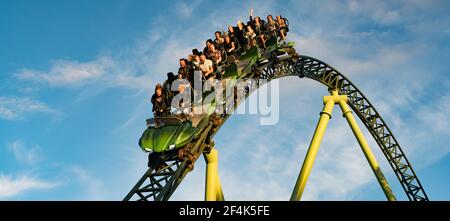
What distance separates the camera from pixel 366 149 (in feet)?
38.5

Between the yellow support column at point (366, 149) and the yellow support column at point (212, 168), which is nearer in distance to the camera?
the yellow support column at point (212, 168)

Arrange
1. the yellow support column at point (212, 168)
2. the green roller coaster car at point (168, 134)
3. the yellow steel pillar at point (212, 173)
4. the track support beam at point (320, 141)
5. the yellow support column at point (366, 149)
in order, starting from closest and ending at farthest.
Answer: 1. the green roller coaster car at point (168, 134)
2. the yellow steel pillar at point (212, 173)
3. the yellow support column at point (212, 168)
4. the track support beam at point (320, 141)
5. the yellow support column at point (366, 149)

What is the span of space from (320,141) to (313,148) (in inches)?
11.7

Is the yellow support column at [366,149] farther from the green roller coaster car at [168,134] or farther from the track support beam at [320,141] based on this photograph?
the green roller coaster car at [168,134]

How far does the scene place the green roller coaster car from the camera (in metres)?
7.78

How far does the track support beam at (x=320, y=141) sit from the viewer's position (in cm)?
943

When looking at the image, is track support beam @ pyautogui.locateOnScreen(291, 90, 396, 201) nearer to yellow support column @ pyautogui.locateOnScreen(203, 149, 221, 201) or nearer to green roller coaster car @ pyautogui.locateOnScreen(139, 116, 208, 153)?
yellow support column @ pyautogui.locateOnScreen(203, 149, 221, 201)

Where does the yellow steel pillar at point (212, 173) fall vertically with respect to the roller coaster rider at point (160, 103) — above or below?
below

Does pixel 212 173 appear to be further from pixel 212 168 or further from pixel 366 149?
pixel 366 149

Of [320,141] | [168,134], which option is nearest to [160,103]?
[168,134]

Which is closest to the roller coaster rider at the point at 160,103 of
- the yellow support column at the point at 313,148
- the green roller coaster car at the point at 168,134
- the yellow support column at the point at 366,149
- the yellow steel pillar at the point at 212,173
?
the green roller coaster car at the point at 168,134
